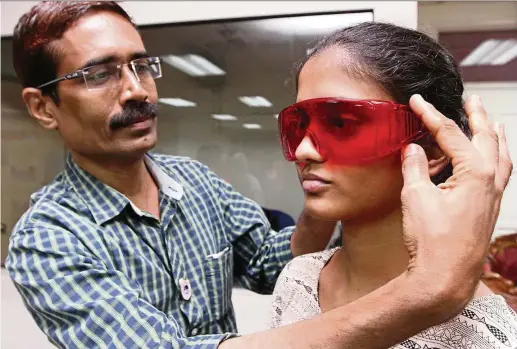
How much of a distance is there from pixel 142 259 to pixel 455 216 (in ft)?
2.79

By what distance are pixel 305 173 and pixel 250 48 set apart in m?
1.25

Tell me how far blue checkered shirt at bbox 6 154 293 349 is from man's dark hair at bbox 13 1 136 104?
27cm

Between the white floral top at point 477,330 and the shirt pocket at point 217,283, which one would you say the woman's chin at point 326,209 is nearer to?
the white floral top at point 477,330

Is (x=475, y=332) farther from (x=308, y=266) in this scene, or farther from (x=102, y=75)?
(x=102, y=75)

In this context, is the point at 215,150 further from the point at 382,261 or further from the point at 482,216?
the point at 482,216

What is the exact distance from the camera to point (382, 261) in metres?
0.97

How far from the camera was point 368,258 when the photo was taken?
985mm

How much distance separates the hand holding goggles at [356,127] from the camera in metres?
0.82

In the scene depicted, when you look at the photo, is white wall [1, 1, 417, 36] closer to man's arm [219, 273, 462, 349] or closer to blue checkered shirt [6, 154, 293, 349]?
blue checkered shirt [6, 154, 293, 349]

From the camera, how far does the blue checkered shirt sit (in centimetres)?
99

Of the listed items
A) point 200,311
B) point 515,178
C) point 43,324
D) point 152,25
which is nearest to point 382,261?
point 200,311

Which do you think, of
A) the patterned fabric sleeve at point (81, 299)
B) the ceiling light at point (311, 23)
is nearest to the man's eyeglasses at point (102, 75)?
the patterned fabric sleeve at point (81, 299)

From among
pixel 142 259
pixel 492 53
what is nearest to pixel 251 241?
pixel 142 259

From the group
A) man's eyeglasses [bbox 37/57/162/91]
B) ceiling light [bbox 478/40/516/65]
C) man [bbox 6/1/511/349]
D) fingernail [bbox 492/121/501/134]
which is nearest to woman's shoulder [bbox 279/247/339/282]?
man [bbox 6/1/511/349]
